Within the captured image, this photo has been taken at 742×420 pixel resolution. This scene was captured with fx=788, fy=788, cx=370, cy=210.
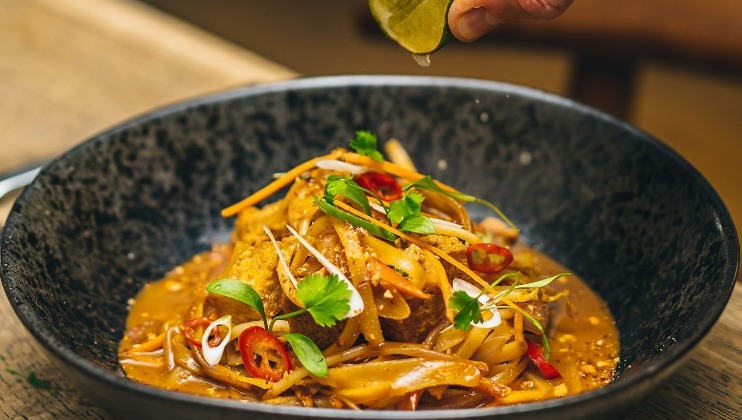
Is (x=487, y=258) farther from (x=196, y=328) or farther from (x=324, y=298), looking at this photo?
(x=196, y=328)

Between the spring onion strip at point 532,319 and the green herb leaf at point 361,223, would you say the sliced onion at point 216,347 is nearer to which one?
the green herb leaf at point 361,223

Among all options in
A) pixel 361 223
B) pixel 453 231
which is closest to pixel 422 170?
pixel 453 231

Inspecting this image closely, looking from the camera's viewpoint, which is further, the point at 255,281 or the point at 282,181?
the point at 282,181

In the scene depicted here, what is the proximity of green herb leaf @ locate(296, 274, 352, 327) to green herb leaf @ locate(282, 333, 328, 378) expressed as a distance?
0.08 m

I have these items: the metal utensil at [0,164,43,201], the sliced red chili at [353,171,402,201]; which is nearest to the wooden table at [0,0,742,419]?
the metal utensil at [0,164,43,201]

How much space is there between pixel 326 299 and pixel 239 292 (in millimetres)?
273

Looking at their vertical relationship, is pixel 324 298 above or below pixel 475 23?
below

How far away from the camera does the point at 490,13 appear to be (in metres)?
1.74

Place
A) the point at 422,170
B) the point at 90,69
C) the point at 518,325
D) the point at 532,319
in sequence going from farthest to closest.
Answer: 1. the point at 90,69
2. the point at 422,170
3. the point at 518,325
4. the point at 532,319

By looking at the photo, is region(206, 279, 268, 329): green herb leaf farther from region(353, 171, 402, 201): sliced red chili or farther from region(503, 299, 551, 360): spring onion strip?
region(503, 299, 551, 360): spring onion strip

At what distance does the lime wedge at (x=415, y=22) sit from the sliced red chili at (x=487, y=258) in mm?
492

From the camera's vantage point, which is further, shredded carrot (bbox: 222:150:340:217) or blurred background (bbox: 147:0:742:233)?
blurred background (bbox: 147:0:742:233)

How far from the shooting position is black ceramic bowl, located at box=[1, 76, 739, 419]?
189 cm

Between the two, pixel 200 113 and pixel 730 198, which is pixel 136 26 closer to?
pixel 200 113
